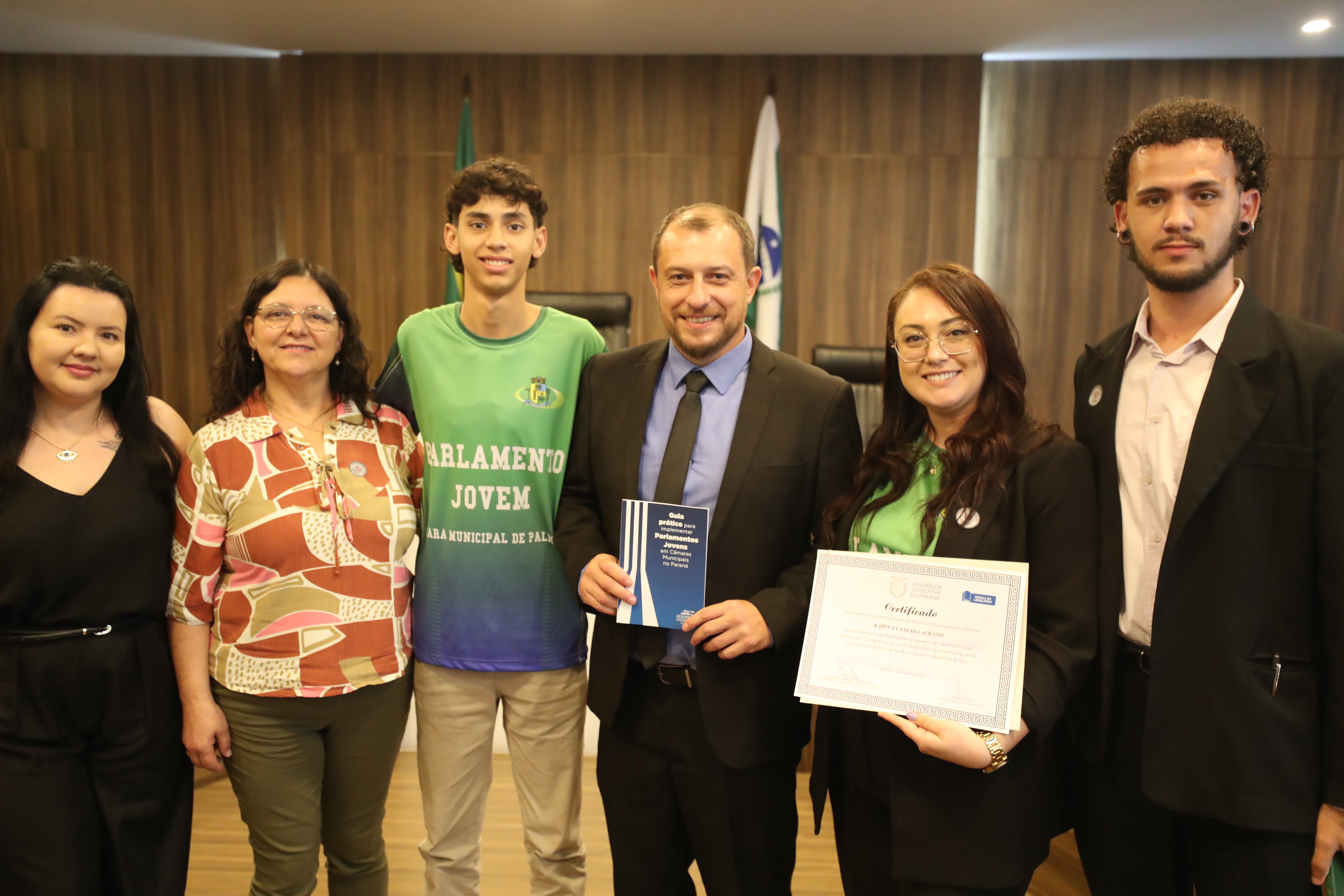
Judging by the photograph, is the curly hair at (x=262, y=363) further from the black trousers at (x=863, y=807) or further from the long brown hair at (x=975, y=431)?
the black trousers at (x=863, y=807)

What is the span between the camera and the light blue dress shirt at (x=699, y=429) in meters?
1.61

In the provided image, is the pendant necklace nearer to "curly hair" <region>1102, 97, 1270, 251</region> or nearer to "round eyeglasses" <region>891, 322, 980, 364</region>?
"round eyeglasses" <region>891, 322, 980, 364</region>

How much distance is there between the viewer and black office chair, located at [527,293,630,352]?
4781 millimetres

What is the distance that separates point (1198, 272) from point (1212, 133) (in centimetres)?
23

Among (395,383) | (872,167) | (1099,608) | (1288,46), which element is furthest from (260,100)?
(1288,46)

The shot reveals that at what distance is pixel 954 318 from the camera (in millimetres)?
1390

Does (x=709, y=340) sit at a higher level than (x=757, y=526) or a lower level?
higher

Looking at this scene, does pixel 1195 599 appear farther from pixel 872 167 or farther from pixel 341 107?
pixel 341 107

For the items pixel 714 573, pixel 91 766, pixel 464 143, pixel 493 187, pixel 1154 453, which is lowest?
pixel 91 766

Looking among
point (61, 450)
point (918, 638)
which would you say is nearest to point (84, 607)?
point (61, 450)

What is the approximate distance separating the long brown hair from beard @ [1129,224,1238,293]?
256 mm

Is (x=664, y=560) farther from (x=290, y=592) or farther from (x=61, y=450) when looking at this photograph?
(x=61, y=450)

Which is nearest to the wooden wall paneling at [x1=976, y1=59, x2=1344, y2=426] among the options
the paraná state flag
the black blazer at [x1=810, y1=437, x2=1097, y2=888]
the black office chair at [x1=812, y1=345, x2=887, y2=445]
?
the black office chair at [x1=812, y1=345, x2=887, y2=445]

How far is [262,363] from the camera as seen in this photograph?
72.1 inches
